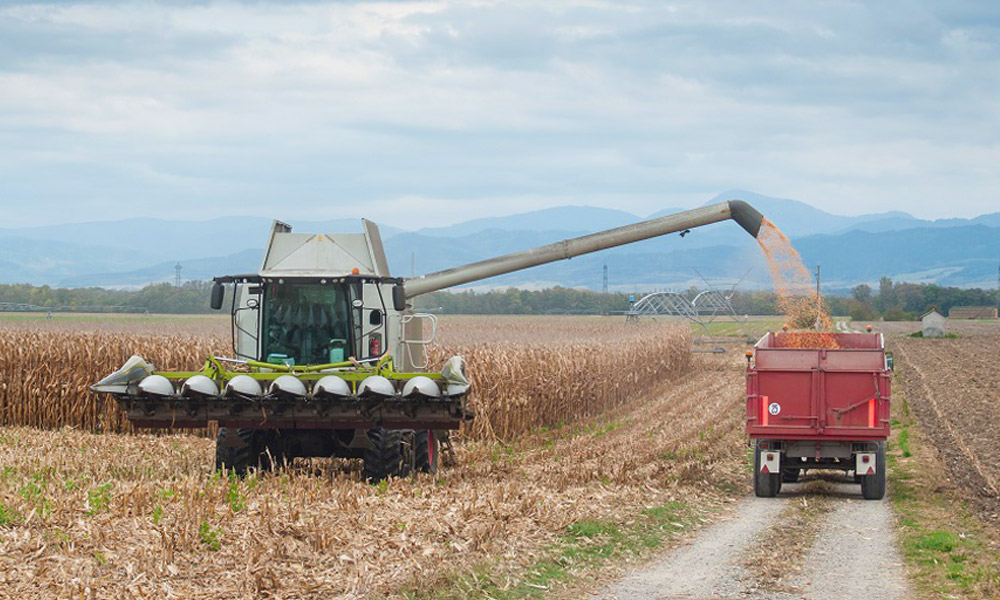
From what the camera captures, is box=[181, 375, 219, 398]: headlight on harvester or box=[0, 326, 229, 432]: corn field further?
box=[0, 326, 229, 432]: corn field

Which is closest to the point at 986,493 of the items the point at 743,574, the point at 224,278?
the point at 743,574

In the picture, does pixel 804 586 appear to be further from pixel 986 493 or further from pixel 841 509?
pixel 986 493

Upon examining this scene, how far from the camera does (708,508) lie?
1424cm

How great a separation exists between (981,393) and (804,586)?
22.9 metres

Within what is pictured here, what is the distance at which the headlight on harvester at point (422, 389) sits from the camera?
44.2 ft

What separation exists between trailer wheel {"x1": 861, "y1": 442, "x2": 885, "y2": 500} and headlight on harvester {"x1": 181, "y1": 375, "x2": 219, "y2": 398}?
805 centimetres

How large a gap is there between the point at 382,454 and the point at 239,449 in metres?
1.87

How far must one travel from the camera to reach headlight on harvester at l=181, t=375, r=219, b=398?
13.5 metres

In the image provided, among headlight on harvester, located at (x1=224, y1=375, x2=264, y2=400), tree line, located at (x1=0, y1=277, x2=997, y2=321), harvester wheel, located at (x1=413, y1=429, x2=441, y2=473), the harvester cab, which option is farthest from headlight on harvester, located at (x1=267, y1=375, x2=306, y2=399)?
tree line, located at (x1=0, y1=277, x2=997, y2=321)

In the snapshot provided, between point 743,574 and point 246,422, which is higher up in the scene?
point 246,422

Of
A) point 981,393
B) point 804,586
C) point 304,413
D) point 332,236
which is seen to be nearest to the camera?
point 804,586

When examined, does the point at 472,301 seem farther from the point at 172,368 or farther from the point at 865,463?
the point at 865,463

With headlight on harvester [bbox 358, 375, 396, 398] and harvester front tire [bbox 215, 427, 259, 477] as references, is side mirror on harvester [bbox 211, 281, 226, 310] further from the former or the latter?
headlight on harvester [bbox 358, 375, 396, 398]

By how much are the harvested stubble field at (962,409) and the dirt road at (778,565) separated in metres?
1.71
